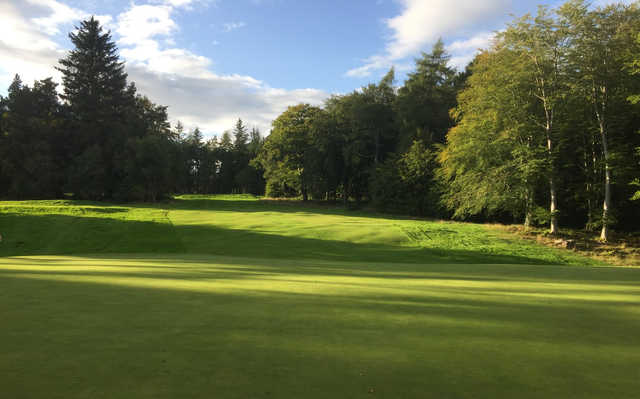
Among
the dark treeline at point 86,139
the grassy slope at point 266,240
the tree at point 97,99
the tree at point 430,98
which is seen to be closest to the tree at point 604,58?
the grassy slope at point 266,240

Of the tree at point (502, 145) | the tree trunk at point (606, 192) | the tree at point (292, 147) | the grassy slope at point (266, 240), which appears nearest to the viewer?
the grassy slope at point (266, 240)

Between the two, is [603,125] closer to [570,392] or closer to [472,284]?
[472,284]

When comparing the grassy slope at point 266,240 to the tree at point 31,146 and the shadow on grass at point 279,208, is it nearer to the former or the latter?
the shadow on grass at point 279,208

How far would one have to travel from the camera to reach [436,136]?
4762cm

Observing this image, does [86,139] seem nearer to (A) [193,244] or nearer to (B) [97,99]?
(B) [97,99]

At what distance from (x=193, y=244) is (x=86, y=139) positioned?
43765 millimetres

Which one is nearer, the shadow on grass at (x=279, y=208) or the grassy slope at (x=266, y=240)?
the grassy slope at (x=266, y=240)

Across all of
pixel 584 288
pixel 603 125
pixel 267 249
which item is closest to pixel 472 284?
pixel 584 288

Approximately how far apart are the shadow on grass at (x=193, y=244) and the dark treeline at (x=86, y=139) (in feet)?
84.4

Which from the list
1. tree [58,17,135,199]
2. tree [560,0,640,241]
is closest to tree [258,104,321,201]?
tree [58,17,135,199]

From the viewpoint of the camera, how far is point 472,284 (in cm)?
781

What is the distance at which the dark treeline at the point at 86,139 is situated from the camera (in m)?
49.9

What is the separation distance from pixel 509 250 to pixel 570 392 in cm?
2107

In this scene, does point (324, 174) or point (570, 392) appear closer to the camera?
point (570, 392)
